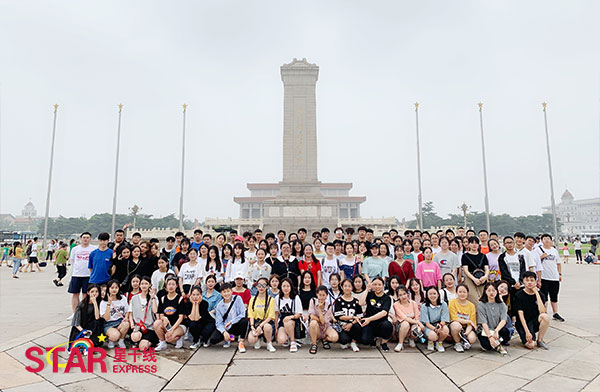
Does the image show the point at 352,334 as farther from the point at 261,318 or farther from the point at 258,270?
the point at 258,270

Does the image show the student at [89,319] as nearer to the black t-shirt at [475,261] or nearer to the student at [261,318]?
the student at [261,318]

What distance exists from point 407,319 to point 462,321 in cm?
72

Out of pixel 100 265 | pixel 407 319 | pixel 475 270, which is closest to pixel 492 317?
pixel 475 270

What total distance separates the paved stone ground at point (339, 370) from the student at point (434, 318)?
185 mm

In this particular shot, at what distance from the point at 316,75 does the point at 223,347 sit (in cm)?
2370

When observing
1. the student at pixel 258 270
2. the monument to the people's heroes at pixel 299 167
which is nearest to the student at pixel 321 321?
the student at pixel 258 270

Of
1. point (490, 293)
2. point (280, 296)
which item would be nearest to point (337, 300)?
point (280, 296)

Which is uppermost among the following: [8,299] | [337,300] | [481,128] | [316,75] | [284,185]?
[316,75]

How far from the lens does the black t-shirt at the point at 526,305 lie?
4875 millimetres

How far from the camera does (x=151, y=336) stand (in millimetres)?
4820

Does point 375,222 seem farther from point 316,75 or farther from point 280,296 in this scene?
point 280,296

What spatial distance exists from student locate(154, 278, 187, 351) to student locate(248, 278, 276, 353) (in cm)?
93

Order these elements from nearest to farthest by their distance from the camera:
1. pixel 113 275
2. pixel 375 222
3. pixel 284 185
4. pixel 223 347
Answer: pixel 223 347 → pixel 113 275 → pixel 284 185 → pixel 375 222

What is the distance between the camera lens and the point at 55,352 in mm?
4574
